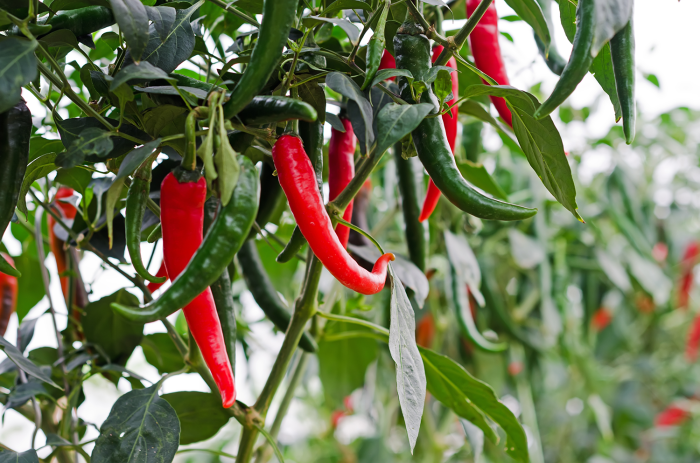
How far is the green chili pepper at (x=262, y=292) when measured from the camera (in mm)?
603

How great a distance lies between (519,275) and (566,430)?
1.05 metres

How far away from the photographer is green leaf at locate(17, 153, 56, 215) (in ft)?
1.46

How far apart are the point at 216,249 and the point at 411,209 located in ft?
1.07

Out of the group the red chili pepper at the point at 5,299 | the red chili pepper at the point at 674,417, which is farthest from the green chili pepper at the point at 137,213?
the red chili pepper at the point at 674,417

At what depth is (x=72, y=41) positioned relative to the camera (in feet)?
1.29

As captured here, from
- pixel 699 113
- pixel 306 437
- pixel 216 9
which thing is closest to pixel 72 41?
pixel 216 9

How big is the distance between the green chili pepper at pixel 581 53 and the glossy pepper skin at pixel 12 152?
0.32 metres

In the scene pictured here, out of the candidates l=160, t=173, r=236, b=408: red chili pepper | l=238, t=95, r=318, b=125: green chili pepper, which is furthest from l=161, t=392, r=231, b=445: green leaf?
l=238, t=95, r=318, b=125: green chili pepper

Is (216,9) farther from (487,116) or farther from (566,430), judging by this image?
(566,430)

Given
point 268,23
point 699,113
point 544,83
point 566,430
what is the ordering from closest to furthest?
point 268,23
point 544,83
point 699,113
point 566,430

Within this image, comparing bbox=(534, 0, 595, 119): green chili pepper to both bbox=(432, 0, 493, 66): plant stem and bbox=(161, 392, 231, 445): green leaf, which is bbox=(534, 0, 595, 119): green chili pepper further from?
bbox=(161, 392, 231, 445): green leaf

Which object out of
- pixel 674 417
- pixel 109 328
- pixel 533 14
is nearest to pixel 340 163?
pixel 533 14

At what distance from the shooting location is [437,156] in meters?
0.40

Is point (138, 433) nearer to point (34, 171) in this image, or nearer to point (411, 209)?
point (34, 171)
